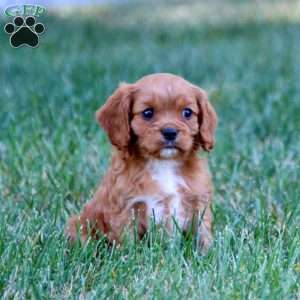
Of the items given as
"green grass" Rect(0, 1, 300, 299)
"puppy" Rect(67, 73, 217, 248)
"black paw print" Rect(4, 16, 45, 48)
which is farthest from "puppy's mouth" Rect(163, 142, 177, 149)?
"black paw print" Rect(4, 16, 45, 48)

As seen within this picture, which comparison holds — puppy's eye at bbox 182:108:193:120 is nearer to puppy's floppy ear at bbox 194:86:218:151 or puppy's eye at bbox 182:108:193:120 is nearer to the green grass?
puppy's floppy ear at bbox 194:86:218:151

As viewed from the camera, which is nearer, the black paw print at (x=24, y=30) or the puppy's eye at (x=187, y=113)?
the puppy's eye at (x=187, y=113)

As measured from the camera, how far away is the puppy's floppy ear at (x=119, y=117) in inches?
208

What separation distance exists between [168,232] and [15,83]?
4764mm

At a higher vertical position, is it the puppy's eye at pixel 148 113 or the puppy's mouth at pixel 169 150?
the puppy's eye at pixel 148 113

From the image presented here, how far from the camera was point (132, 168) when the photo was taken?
5324 mm

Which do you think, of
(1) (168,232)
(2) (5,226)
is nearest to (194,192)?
(1) (168,232)

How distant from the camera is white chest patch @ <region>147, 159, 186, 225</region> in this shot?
5.28 m

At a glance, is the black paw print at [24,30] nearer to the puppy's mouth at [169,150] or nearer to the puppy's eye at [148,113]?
the puppy's eye at [148,113]

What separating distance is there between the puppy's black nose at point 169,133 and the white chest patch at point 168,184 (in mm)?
204

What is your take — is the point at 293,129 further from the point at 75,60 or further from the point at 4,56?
the point at 4,56

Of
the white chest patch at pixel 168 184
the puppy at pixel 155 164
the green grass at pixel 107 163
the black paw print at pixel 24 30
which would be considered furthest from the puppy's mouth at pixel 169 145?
the black paw print at pixel 24 30

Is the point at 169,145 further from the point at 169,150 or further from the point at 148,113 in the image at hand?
the point at 148,113

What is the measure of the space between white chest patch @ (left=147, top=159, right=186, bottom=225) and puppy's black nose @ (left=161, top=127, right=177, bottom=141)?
0.20 meters
